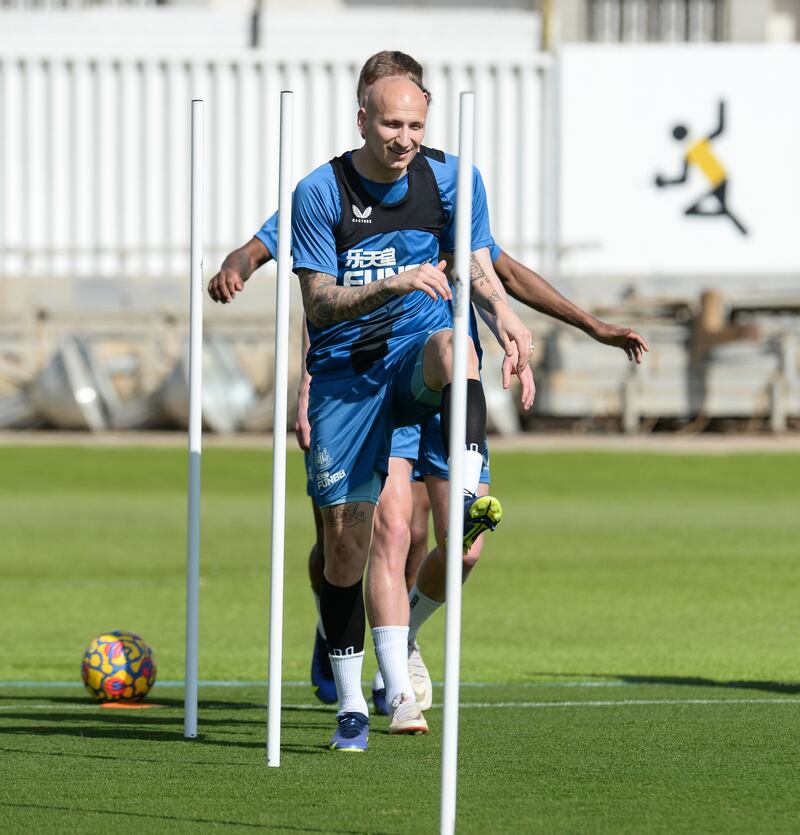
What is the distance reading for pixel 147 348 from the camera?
2947 centimetres

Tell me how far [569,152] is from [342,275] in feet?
107

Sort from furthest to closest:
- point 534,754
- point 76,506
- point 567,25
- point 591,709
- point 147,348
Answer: point 567,25
point 147,348
point 76,506
point 591,709
point 534,754

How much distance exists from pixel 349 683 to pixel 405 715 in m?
0.28

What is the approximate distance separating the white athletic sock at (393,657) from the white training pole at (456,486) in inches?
60.6

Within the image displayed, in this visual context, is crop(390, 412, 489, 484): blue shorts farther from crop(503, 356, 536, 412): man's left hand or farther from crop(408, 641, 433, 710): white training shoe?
crop(408, 641, 433, 710): white training shoe

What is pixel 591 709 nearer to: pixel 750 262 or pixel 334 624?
pixel 334 624

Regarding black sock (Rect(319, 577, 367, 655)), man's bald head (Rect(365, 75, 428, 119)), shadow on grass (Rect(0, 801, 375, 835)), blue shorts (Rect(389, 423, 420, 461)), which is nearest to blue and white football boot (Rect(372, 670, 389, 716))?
black sock (Rect(319, 577, 367, 655))

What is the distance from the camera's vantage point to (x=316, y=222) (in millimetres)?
5789

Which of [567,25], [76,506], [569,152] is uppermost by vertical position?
[567,25]

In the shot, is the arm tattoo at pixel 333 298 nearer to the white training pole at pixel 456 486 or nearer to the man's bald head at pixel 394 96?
the man's bald head at pixel 394 96

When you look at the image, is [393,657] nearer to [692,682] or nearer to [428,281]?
[428,281]

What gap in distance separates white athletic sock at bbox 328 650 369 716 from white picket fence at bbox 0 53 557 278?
104 feet

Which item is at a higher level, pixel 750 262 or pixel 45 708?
pixel 750 262

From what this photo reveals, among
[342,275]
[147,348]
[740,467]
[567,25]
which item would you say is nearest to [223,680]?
[342,275]
